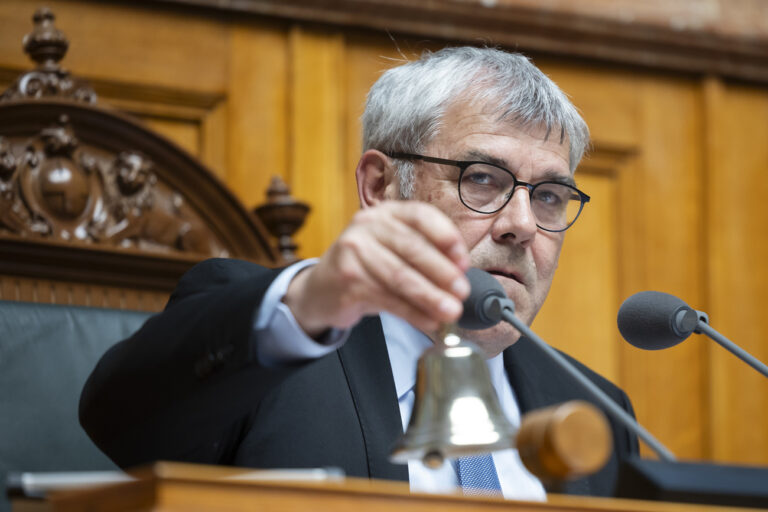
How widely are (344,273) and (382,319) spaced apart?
0.79 metres

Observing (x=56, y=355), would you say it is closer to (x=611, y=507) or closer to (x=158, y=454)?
(x=158, y=454)

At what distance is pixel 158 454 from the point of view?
132 cm

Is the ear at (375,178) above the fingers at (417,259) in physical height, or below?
above

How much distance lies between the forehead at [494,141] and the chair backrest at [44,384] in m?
0.66

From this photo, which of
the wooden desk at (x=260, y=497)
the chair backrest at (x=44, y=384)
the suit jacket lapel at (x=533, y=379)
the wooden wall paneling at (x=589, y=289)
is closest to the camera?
→ the wooden desk at (x=260, y=497)

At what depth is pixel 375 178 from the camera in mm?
1926

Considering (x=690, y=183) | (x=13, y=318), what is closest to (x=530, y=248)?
(x=13, y=318)

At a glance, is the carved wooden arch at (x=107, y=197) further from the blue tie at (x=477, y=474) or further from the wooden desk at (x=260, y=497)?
the wooden desk at (x=260, y=497)

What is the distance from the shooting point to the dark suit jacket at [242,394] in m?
1.17

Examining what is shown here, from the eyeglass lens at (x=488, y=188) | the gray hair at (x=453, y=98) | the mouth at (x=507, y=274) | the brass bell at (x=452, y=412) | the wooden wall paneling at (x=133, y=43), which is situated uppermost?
the wooden wall paneling at (x=133, y=43)

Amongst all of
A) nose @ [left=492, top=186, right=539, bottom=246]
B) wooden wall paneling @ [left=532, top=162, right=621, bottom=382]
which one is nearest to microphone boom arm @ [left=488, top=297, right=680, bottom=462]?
nose @ [left=492, top=186, right=539, bottom=246]

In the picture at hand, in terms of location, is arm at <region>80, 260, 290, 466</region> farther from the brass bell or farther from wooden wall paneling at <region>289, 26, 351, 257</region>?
wooden wall paneling at <region>289, 26, 351, 257</region>

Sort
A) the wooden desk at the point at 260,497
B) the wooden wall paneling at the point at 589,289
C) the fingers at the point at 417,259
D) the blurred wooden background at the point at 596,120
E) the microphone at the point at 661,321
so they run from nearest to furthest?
the wooden desk at the point at 260,497 → the fingers at the point at 417,259 → the microphone at the point at 661,321 → the blurred wooden background at the point at 596,120 → the wooden wall paneling at the point at 589,289

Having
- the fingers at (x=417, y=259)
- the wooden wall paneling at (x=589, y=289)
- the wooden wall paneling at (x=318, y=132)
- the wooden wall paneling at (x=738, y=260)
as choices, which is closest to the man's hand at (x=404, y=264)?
the fingers at (x=417, y=259)
